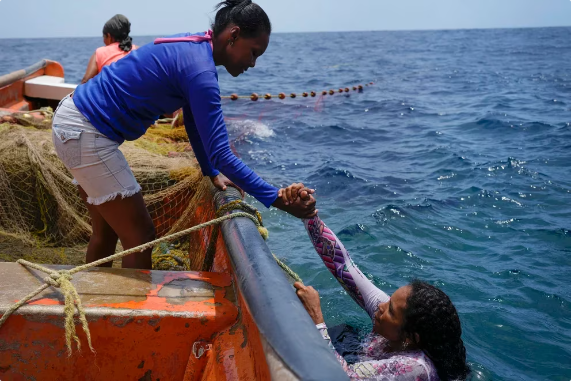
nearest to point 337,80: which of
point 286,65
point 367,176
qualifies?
point 286,65

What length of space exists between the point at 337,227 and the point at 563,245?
2531 mm

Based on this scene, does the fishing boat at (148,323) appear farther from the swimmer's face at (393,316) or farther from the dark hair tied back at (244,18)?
the dark hair tied back at (244,18)

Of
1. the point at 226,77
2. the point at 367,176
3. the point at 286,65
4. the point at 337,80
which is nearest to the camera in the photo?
the point at 367,176

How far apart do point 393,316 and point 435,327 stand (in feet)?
0.74

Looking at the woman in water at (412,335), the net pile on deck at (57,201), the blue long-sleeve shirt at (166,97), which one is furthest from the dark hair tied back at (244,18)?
the net pile on deck at (57,201)

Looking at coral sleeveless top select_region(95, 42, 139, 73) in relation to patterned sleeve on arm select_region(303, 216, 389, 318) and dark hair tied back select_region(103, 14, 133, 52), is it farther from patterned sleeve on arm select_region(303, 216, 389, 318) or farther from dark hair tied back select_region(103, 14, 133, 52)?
patterned sleeve on arm select_region(303, 216, 389, 318)

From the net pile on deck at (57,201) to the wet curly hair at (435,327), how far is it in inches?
76.3

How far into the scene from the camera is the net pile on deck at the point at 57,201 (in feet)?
13.5

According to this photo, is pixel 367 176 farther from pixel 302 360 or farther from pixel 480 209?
pixel 302 360

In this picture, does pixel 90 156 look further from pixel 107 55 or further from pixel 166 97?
pixel 107 55

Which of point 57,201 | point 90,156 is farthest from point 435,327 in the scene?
point 57,201

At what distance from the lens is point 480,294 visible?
15.9 ft

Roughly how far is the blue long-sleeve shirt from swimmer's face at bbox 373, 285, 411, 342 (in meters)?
0.83

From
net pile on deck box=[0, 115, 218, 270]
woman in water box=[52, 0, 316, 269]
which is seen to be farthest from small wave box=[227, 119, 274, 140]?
woman in water box=[52, 0, 316, 269]
